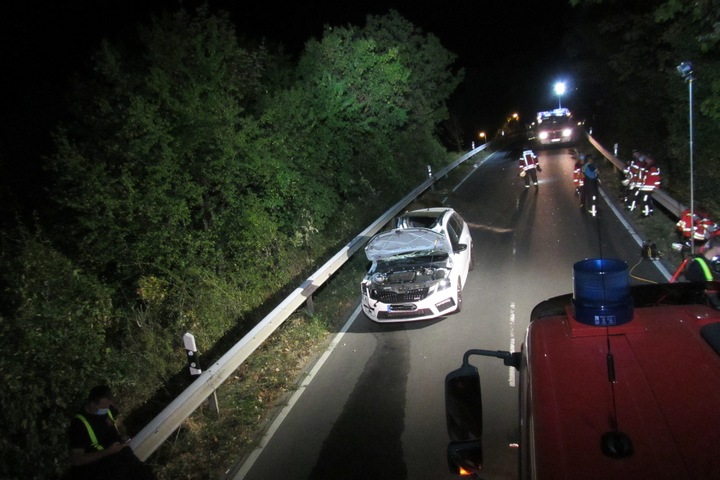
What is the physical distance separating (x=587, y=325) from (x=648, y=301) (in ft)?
3.57

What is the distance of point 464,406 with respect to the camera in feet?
10.3

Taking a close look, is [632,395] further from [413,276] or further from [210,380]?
[413,276]

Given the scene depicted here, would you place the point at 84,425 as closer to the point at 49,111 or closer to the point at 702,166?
the point at 702,166

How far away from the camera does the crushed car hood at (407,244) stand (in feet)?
35.6

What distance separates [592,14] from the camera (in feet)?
90.2

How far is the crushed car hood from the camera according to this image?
35.6 ft

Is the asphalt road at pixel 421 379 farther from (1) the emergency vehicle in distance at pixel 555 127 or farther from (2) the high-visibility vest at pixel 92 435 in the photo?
(1) the emergency vehicle in distance at pixel 555 127

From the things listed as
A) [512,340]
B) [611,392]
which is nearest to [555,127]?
[512,340]

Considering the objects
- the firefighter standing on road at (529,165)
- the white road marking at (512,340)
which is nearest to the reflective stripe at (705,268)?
the white road marking at (512,340)

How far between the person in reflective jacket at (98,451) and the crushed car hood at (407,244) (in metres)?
6.03

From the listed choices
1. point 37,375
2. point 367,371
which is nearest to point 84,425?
point 37,375

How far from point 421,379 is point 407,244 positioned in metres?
3.42

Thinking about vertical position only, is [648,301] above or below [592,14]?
below

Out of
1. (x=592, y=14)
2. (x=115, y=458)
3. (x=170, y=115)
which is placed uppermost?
(x=592, y=14)
